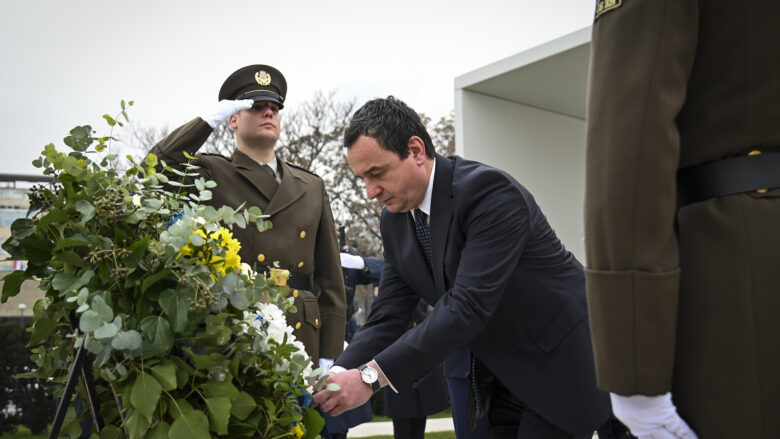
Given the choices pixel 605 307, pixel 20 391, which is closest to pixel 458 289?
pixel 605 307

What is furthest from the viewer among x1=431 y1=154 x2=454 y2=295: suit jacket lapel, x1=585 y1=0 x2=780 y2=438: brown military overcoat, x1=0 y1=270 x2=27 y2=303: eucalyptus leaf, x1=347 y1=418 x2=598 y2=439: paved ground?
x1=347 y1=418 x2=598 y2=439: paved ground

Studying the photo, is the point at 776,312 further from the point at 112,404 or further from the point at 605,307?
the point at 112,404

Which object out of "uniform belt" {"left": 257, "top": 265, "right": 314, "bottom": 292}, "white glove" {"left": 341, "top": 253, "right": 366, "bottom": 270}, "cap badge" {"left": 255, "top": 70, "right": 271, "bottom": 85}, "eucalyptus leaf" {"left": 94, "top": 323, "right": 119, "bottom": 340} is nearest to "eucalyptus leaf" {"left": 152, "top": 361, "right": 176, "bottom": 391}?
"eucalyptus leaf" {"left": 94, "top": 323, "right": 119, "bottom": 340}

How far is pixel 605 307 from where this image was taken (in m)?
1.32

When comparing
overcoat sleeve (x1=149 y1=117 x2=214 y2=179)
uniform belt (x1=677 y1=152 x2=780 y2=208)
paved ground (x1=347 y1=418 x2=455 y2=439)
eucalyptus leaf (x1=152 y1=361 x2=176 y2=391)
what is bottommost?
paved ground (x1=347 y1=418 x2=455 y2=439)

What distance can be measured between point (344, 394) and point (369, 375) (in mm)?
154

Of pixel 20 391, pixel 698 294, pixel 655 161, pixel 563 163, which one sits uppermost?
pixel 563 163

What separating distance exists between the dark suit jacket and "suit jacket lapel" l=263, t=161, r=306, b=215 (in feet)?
3.16

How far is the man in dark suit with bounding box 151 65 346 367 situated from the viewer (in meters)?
3.28

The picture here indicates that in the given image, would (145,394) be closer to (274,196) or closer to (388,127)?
(388,127)

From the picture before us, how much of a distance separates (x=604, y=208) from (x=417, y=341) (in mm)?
1136

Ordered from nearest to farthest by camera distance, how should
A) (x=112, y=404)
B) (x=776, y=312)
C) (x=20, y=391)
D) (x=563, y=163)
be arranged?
1. (x=776, y=312)
2. (x=112, y=404)
3. (x=20, y=391)
4. (x=563, y=163)

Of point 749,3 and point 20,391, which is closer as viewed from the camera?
point 749,3

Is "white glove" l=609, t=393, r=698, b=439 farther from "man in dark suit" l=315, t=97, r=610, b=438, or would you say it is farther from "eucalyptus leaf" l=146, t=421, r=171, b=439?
"man in dark suit" l=315, t=97, r=610, b=438
